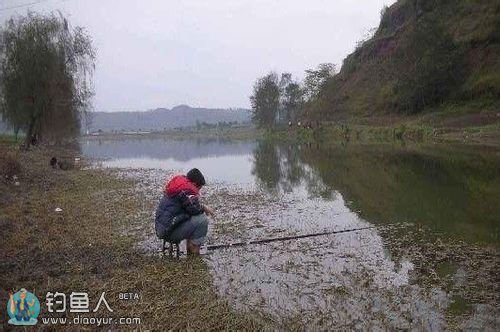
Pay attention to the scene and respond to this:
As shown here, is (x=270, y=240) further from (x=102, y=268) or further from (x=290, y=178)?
(x=290, y=178)

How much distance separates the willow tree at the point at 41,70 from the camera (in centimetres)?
3141

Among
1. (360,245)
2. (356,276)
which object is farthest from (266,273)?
(360,245)

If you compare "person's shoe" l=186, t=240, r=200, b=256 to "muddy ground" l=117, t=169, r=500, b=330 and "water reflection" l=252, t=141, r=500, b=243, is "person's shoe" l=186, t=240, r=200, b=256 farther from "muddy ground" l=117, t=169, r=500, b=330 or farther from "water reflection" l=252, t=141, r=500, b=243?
"water reflection" l=252, t=141, r=500, b=243

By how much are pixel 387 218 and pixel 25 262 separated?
8.03m

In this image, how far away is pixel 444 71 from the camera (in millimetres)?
52250

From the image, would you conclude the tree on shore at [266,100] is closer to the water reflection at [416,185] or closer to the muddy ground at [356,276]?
the water reflection at [416,185]

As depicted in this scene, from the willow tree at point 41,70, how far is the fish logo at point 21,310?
97.0 feet

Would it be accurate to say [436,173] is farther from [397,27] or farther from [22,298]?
[397,27]

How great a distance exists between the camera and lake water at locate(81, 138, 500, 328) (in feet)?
19.7

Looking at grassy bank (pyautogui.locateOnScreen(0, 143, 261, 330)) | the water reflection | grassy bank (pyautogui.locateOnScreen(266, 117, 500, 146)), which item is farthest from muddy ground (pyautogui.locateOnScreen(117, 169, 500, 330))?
grassy bank (pyautogui.locateOnScreen(266, 117, 500, 146))

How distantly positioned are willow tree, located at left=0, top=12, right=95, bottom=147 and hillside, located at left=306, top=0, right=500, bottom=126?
33660 mm

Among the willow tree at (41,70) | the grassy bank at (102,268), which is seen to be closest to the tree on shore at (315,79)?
the willow tree at (41,70)

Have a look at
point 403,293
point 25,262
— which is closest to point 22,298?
point 25,262

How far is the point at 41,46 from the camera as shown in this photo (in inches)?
1238
